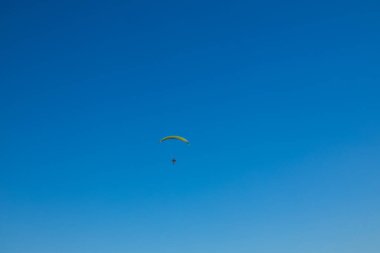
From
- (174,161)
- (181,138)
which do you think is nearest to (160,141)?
(181,138)

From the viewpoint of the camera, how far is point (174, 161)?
2938 inches

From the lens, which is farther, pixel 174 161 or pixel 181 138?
pixel 174 161

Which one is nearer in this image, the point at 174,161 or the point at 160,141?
the point at 160,141

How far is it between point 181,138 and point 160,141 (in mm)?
4161

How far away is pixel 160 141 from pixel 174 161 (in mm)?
10491

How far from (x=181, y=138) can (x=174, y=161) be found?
10.4 meters

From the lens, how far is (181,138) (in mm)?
65938

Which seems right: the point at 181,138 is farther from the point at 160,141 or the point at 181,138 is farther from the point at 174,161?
the point at 174,161
